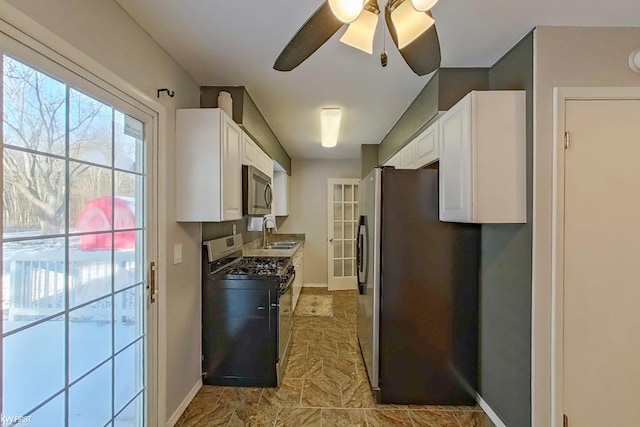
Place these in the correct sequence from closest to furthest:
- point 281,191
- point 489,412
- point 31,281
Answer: point 31,281
point 489,412
point 281,191

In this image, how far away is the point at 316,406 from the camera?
2.45m

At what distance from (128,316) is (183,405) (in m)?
0.97

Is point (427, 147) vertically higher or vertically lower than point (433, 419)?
higher

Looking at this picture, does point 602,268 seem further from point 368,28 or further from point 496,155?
point 368,28

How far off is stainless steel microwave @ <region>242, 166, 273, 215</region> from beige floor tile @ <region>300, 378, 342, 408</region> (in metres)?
1.55

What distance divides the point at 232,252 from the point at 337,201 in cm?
321

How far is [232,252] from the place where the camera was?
330cm

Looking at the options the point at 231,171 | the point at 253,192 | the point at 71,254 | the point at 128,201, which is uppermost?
the point at 231,171

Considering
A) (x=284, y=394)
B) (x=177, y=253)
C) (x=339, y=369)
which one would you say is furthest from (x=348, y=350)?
(x=177, y=253)

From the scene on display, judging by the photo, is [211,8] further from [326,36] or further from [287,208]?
[287,208]

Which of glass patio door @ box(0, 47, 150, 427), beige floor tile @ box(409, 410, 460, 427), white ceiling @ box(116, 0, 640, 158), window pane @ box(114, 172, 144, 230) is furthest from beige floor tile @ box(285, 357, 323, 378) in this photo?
white ceiling @ box(116, 0, 640, 158)

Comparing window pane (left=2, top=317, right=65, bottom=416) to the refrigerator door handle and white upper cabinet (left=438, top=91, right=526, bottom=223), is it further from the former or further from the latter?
white upper cabinet (left=438, top=91, right=526, bottom=223)

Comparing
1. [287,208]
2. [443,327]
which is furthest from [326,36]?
[287,208]

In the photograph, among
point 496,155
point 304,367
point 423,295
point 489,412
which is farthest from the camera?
point 304,367
